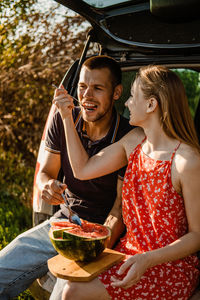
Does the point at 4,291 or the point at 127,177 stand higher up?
the point at 127,177

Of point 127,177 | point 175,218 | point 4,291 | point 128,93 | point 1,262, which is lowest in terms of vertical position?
point 4,291

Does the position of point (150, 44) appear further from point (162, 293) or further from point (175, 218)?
point (162, 293)

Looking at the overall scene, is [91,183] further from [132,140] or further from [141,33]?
[141,33]

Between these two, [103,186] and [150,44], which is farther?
[150,44]

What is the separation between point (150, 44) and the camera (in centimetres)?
315

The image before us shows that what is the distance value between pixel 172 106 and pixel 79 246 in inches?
37.2

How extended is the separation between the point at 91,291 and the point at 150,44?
6.37 ft

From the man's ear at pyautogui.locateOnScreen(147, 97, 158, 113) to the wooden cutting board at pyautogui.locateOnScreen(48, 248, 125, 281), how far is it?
0.85 m

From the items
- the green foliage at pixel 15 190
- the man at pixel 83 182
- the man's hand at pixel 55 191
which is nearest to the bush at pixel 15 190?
the green foliage at pixel 15 190

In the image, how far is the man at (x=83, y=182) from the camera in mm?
2734

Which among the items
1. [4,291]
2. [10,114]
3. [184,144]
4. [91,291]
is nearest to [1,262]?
[4,291]

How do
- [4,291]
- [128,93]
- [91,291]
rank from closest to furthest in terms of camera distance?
[91,291]
[4,291]
[128,93]

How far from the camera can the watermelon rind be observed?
2129 mm

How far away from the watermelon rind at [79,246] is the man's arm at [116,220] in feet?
1.60
